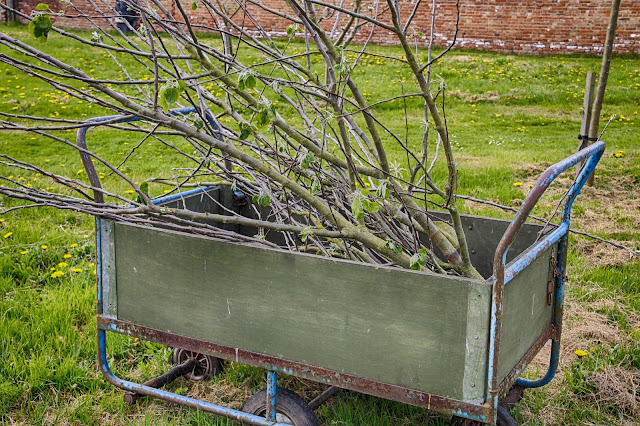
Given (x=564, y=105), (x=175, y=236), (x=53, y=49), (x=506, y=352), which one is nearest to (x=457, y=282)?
(x=506, y=352)

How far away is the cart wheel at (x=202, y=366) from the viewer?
3.19m

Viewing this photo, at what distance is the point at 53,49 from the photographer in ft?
42.9

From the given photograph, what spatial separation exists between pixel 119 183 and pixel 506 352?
484cm

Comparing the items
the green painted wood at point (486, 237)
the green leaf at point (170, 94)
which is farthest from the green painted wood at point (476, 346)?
the green leaf at point (170, 94)

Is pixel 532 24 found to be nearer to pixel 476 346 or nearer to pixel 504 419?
pixel 504 419

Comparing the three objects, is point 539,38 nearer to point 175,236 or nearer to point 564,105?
point 564,105

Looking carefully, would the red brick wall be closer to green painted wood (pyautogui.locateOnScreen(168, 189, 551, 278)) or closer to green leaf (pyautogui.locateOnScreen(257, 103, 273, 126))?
green painted wood (pyautogui.locateOnScreen(168, 189, 551, 278))

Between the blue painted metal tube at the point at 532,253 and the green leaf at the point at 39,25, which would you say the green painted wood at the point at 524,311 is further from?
the green leaf at the point at 39,25

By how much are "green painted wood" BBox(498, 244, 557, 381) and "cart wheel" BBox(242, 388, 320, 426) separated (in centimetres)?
80

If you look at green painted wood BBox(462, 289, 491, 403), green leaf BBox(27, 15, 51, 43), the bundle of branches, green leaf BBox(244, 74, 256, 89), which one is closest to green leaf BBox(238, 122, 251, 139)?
the bundle of branches

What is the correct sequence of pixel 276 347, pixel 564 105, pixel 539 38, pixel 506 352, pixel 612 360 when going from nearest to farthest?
pixel 506 352 → pixel 276 347 → pixel 612 360 → pixel 564 105 → pixel 539 38

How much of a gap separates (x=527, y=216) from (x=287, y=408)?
3.98 ft

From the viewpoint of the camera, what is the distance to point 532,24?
1471 cm

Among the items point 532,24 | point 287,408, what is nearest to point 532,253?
point 287,408
